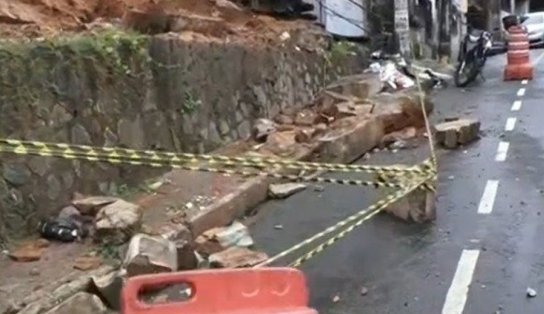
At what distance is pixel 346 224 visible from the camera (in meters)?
8.85

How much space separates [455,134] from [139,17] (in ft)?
14.0

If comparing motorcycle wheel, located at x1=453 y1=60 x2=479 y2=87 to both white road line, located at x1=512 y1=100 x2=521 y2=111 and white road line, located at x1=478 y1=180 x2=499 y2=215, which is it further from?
white road line, located at x1=478 y1=180 x2=499 y2=215

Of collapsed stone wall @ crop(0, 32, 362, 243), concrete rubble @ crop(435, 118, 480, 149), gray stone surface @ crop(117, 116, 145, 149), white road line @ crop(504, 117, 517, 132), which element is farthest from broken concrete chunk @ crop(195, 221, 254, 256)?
white road line @ crop(504, 117, 517, 132)

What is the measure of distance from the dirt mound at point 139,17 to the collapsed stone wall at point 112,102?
18.0 inches

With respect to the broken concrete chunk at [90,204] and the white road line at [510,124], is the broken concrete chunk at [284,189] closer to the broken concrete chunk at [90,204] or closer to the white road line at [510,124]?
the broken concrete chunk at [90,204]

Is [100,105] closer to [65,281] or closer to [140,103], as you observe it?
[140,103]

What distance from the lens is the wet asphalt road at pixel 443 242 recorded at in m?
6.63

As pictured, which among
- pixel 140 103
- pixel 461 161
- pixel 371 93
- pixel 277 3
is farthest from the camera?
pixel 277 3

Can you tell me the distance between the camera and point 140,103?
10.2m

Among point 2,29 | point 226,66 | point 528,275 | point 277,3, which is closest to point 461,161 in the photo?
point 226,66

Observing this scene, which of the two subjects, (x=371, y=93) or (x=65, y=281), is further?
(x=371, y=93)

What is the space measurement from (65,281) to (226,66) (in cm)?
608

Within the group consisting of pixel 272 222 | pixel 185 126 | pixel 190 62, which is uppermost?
pixel 190 62

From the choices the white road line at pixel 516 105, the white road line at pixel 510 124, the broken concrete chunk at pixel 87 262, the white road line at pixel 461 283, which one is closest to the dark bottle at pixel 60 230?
the broken concrete chunk at pixel 87 262
